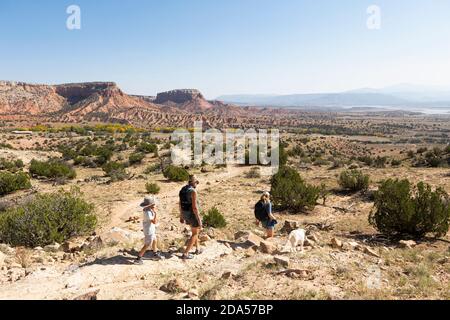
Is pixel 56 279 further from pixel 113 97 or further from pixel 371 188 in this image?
pixel 113 97

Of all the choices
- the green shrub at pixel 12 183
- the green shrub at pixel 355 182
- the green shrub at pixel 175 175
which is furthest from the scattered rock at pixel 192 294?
the green shrub at pixel 12 183

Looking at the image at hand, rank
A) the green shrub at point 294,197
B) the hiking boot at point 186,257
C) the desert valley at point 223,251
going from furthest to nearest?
the green shrub at point 294,197 → the hiking boot at point 186,257 → the desert valley at point 223,251

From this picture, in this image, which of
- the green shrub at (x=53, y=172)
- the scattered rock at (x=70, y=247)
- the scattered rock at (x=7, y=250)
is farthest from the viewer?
the green shrub at (x=53, y=172)

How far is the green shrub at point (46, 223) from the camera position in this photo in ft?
28.8

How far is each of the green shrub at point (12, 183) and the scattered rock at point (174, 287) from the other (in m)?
16.0

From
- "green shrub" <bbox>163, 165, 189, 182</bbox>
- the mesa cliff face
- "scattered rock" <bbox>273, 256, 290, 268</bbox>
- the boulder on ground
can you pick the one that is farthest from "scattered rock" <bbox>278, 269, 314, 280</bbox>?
the mesa cliff face

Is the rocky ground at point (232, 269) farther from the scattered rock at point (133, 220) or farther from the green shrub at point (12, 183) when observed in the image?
the green shrub at point (12, 183)

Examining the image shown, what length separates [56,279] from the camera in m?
6.12

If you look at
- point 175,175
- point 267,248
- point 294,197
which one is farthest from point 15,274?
point 175,175

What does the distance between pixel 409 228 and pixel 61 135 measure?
1952 inches

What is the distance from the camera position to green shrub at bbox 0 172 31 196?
18.5 meters

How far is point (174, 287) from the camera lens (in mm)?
5738

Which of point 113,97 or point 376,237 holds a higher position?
point 113,97
